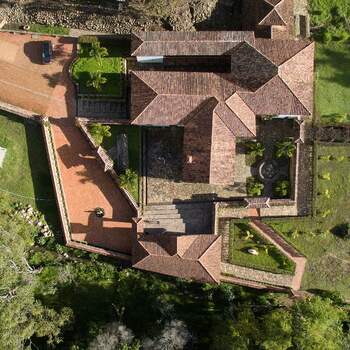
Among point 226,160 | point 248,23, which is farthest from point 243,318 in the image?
point 248,23

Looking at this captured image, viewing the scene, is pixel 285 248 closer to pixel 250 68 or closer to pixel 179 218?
pixel 179 218

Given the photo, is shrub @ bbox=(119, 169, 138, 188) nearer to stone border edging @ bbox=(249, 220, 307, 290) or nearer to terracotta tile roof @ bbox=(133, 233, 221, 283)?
terracotta tile roof @ bbox=(133, 233, 221, 283)

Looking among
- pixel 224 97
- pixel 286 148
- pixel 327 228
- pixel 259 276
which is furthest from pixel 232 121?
pixel 259 276

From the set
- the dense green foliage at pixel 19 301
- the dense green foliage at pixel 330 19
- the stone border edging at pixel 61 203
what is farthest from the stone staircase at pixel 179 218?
the dense green foliage at pixel 330 19

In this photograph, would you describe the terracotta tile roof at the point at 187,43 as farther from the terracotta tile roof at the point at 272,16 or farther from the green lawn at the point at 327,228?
the green lawn at the point at 327,228

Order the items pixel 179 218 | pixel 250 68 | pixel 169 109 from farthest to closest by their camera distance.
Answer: pixel 179 218, pixel 250 68, pixel 169 109

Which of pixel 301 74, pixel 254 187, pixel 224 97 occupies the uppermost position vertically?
pixel 301 74

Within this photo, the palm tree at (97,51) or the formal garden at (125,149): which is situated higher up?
the palm tree at (97,51)
